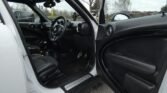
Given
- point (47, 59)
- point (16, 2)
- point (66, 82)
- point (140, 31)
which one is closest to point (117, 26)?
point (140, 31)

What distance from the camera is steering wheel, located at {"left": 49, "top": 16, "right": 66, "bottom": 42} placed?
312 cm

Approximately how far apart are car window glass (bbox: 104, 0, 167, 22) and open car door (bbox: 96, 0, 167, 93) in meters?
0.11

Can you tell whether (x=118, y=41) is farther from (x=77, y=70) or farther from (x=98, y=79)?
(x=77, y=70)

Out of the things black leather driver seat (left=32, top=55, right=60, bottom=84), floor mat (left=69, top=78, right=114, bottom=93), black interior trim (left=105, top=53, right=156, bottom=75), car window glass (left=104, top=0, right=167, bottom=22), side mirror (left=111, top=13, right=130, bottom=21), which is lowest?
floor mat (left=69, top=78, right=114, bottom=93)

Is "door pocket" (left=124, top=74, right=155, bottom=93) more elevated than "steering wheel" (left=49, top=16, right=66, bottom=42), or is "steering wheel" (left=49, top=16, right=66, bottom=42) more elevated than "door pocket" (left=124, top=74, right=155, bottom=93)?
"steering wheel" (left=49, top=16, right=66, bottom=42)

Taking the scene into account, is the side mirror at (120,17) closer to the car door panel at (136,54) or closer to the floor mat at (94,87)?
the car door panel at (136,54)

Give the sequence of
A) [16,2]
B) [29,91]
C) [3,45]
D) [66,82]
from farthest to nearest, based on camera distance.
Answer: [16,2] → [66,82] → [29,91] → [3,45]

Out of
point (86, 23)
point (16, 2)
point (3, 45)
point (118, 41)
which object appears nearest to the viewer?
point (3, 45)

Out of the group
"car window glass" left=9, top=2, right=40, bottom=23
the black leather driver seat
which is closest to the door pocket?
the black leather driver seat

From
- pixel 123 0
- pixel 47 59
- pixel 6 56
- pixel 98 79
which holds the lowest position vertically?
pixel 98 79

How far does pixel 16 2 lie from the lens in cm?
346

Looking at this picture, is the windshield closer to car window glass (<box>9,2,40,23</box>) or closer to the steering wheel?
the steering wheel

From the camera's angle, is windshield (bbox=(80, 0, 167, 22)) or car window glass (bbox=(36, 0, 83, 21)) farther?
car window glass (bbox=(36, 0, 83, 21))

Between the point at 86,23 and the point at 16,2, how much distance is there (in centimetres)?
139
